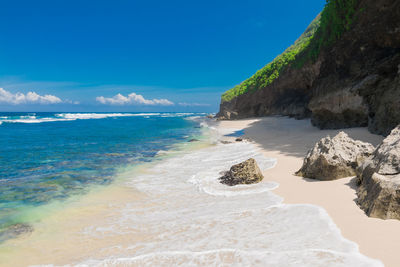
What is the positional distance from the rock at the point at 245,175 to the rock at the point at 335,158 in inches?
50.3

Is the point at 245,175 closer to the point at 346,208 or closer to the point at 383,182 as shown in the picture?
the point at 346,208

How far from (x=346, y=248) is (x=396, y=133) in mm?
Answer: 3734

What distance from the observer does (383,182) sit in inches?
140

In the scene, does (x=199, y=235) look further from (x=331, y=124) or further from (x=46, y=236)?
(x=331, y=124)

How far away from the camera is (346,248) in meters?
→ 2.78

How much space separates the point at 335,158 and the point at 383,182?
87.6 inches

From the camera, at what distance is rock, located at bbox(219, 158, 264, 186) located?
259 inches

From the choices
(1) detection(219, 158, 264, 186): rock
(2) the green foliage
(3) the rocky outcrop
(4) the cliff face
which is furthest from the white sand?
(2) the green foliage

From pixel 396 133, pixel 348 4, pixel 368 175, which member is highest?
pixel 348 4

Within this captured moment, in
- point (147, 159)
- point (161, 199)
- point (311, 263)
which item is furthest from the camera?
point (147, 159)

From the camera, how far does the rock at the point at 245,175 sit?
657cm

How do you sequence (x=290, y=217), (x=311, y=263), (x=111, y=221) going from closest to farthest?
(x=311, y=263)
(x=290, y=217)
(x=111, y=221)

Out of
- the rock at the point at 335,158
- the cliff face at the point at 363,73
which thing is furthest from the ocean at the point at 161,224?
the cliff face at the point at 363,73

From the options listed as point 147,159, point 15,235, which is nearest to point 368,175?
point 15,235
